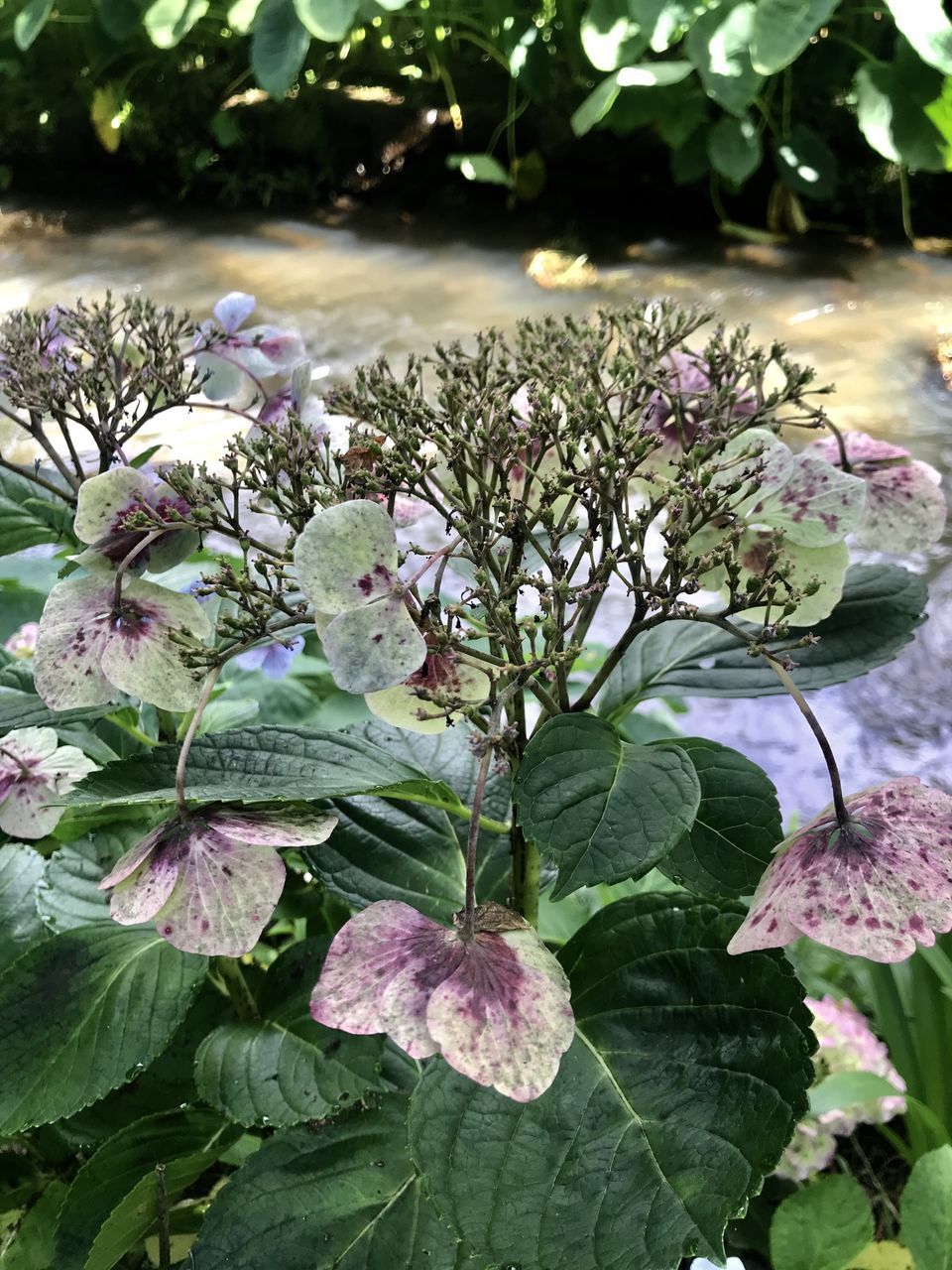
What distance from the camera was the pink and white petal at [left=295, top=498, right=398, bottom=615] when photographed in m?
0.44

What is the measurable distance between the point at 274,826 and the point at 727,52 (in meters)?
2.85

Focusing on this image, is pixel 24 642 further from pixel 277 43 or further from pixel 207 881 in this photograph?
pixel 277 43

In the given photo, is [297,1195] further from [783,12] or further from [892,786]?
[783,12]

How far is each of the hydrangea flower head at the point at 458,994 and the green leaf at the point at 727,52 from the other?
2.82m

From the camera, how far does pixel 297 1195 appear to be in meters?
0.62

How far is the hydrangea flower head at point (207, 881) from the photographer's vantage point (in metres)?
0.47

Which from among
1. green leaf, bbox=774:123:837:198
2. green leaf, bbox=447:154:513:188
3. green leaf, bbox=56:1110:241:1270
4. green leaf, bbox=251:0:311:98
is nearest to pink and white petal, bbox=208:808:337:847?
green leaf, bbox=56:1110:241:1270

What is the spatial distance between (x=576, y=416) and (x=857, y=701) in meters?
1.66

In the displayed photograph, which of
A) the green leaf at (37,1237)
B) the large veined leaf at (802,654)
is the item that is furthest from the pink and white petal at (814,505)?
the green leaf at (37,1237)

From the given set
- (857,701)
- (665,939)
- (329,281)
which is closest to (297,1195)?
(665,939)

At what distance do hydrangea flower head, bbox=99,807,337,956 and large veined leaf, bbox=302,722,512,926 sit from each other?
152 mm

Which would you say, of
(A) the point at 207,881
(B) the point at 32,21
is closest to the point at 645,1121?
(A) the point at 207,881

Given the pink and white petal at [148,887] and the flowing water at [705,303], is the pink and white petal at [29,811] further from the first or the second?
the flowing water at [705,303]

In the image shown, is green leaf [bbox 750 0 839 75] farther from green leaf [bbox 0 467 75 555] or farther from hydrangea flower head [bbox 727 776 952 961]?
hydrangea flower head [bbox 727 776 952 961]
